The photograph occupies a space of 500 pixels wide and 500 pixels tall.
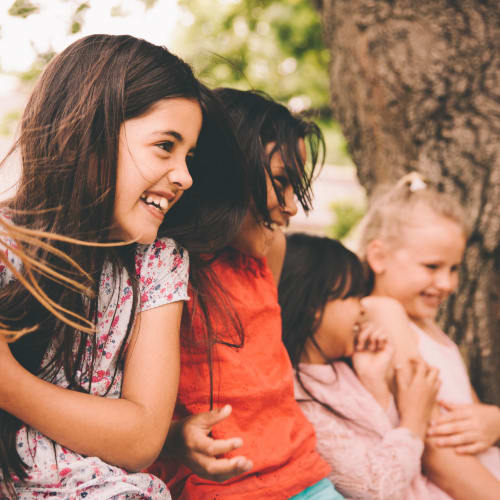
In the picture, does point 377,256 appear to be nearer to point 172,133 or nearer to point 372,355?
point 372,355

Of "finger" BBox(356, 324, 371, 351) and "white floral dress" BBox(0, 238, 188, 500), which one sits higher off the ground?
"white floral dress" BBox(0, 238, 188, 500)

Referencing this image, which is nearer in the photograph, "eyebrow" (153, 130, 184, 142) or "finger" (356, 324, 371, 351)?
"eyebrow" (153, 130, 184, 142)

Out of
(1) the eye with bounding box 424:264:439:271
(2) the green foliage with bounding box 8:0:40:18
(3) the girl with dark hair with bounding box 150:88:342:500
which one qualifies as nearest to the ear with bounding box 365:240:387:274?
(1) the eye with bounding box 424:264:439:271

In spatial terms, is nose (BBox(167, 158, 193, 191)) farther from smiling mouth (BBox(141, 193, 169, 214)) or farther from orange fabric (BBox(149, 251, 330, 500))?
orange fabric (BBox(149, 251, 330, 500))

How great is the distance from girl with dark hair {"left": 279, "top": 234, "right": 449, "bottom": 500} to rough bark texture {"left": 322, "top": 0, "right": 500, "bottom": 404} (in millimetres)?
799

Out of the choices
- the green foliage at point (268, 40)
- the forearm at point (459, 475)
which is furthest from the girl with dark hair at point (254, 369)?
the green foliage at point (268, 40)

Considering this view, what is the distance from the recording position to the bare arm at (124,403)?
120 centimetres

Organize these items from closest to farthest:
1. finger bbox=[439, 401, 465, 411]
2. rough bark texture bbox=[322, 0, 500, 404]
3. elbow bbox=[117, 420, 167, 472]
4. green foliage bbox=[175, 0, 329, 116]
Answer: elbow bbox=[117, 420, 167, 472] < finger bbox=[439, 401, 465, 411] < rough bark texture bbox=[322, 0, 500, 404] < green foliage bbox=[175, 0, 329, 116]

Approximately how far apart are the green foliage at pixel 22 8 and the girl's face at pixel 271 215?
0.85 meters

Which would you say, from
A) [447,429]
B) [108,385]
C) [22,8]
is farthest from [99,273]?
[447,429]

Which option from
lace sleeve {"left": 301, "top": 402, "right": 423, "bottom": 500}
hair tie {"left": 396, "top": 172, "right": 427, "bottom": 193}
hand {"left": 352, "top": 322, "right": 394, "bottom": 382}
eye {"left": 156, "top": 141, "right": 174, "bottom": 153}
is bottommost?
lace sleeve {"left": 301, "top": 402, "right": 423, "bottom": 500}

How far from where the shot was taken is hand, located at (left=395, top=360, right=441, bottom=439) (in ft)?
7.28

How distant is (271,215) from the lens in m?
1.89

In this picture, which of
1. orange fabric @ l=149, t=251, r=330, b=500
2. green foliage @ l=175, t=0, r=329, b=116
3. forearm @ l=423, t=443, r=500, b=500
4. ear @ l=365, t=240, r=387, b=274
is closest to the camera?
orange fabric @ l=149, t=251, r=330, b=500
